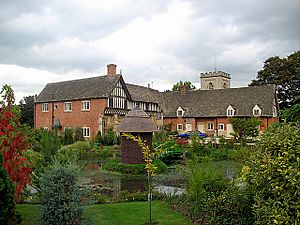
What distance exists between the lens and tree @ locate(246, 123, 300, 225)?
5.94 metres

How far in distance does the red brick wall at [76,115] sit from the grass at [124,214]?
27.1 meters

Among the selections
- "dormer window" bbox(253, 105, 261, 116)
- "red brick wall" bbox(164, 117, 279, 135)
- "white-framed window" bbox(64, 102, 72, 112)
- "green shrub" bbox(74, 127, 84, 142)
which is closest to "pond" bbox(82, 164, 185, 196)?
"green shrub" bbox(74, 127, 84, 142)

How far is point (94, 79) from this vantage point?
41156mm

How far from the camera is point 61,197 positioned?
7.03 m

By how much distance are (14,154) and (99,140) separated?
1060 inches

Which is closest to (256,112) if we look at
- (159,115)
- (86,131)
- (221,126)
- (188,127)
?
(221,126)

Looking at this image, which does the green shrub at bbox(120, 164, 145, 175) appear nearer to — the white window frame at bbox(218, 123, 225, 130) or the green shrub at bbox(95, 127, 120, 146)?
the green shrub at bbox(95, 127, 120, 146)

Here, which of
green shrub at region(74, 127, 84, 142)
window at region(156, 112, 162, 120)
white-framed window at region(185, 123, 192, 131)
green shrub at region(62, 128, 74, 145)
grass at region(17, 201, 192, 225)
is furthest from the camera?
window at region(156, 112, 162, 120)

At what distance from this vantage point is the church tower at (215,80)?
66812 mm

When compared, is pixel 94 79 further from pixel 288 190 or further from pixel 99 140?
pixel 288 190

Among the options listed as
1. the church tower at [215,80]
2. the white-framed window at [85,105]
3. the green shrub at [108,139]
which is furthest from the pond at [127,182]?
the church tower at [215,80]

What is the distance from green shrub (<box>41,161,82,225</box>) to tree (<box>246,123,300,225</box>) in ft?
12.4

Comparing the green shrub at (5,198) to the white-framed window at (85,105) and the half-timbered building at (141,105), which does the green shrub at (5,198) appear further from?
the white-framed window at (85,105)

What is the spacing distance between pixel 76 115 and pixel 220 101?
19.9 metres
